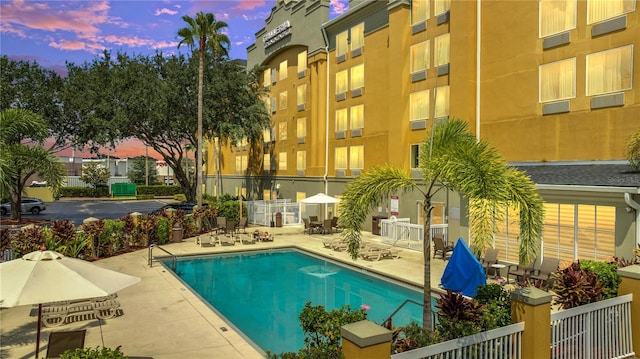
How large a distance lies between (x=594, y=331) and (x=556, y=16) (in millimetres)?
→ 17210

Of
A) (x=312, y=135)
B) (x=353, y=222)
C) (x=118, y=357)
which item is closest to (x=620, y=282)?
(x=353, y=222)

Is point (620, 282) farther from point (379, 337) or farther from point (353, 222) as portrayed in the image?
point (379, 337)

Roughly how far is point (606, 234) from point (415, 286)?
781 cm

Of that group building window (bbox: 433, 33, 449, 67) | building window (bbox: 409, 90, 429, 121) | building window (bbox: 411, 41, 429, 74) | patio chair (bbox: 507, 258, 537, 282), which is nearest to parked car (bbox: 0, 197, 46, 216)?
building window (bbox: 409, 90, 429, 121)

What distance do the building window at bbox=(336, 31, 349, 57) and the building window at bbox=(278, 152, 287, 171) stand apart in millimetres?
12909

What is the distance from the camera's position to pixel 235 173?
55719 mm

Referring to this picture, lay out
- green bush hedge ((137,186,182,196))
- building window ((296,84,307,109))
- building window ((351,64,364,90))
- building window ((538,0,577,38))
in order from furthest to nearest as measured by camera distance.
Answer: green bush hedge ((137,186,182,196))
building window ((296,84,307,109))
building window ((351,64,364,90))
building window ((538,0,577,38))

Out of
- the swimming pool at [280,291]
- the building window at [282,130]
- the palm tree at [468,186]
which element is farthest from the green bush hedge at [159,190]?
the palm tree at [468,186]

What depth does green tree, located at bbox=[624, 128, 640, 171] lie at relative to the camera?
1555cm

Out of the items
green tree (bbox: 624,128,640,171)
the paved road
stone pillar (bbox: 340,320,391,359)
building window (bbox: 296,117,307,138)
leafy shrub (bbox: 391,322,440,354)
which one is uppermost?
building window (bbox: 296,117,307,138)

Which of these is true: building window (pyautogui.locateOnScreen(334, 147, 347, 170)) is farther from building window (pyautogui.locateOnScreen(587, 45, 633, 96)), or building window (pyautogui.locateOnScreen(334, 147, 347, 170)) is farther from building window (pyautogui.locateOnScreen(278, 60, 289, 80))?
building window (pyautogui.locateOnScreen(587, 45, 633, 96))

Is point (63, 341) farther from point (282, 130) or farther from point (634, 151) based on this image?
point (282, 130)

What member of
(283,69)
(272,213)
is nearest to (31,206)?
(272,213)

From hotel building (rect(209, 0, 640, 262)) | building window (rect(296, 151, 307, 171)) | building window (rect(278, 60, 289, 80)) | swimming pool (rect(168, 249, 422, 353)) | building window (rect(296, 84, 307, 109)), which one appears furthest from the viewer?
building window (rect(278, 60, 289, 80))
